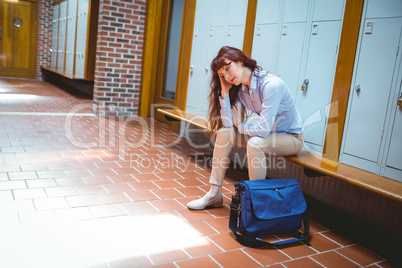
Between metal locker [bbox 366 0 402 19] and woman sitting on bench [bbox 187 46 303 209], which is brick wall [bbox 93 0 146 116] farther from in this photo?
metal locker [bbox 366 0 402 19]

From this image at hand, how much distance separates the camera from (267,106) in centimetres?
233

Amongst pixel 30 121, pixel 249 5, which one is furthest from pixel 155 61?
pixel 249 5

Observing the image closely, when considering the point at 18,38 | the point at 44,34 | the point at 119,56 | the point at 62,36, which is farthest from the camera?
the point at 44,34

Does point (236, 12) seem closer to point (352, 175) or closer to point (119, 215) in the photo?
point (352, 175)

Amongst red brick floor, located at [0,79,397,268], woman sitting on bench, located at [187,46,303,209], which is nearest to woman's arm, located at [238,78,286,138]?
woman sitting on bench, located at [187,46,303,209]

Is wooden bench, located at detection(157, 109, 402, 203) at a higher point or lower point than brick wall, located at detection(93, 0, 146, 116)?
lower

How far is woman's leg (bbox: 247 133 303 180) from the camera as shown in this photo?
7.64 ft

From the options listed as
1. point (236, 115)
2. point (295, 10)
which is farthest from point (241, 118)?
point (295, 10)

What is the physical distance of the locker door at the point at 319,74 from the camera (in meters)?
2.81

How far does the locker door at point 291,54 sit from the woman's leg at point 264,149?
0.75 meters

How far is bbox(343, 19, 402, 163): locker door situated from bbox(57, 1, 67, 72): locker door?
7834mm

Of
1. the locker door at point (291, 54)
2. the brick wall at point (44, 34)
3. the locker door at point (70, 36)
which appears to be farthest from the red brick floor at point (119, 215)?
the brick wall at point (44, 34)

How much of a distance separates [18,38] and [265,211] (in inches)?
418

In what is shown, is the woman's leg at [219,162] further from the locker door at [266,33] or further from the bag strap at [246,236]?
the locker door at [266,33]
